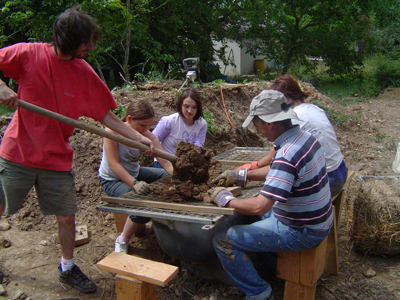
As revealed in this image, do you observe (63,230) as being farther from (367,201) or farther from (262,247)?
(367,201)

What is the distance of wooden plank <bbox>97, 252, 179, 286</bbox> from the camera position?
209 cm

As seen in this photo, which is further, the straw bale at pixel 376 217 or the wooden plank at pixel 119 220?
the wooden plank at pixel 119 220

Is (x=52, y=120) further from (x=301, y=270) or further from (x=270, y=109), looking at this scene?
(x=301, y=270)

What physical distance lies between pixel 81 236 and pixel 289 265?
2.09 metres

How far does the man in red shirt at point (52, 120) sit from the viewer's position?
237cm

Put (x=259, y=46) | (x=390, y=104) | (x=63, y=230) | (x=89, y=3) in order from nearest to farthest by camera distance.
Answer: (x=63, y=230), (x=89, y=3), (x=390, y=104), (x=259, y=46)

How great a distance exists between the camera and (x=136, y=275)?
2131 millimetres

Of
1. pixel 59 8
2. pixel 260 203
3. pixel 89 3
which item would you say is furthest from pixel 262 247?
pixel 59 8

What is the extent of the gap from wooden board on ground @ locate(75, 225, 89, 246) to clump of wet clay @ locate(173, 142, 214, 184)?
128 cm

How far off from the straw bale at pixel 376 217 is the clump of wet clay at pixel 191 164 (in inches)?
58.0

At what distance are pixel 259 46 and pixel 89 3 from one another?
899 centimetres

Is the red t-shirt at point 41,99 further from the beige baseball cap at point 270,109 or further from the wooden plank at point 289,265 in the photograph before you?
the wooden plank at point 289,265

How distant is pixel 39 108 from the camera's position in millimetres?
2238

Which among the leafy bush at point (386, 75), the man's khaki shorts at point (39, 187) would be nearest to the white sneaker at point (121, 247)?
the man's khaki shorts at point (39, 187)
